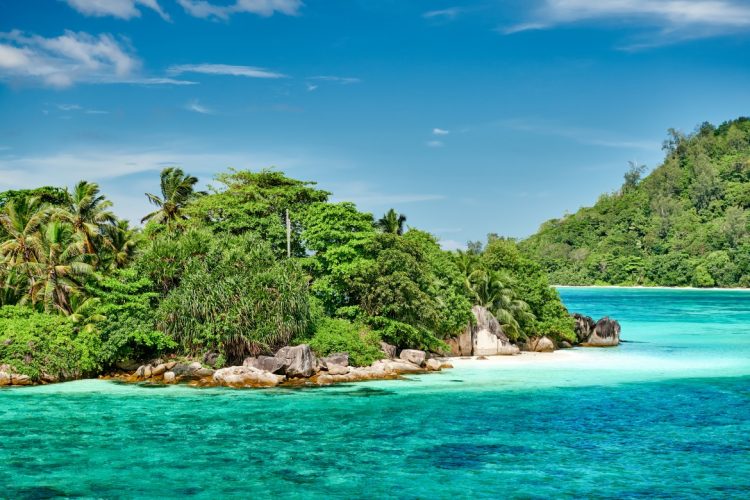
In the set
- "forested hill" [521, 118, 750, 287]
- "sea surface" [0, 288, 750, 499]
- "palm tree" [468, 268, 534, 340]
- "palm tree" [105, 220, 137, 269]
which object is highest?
"forested hill" [521, 118, 750, 287]

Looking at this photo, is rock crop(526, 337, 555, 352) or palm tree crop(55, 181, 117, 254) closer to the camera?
palm tree crop(55, 181, 117, 254)

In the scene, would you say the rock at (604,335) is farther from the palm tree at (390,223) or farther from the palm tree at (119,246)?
the palm tree at (119,246)

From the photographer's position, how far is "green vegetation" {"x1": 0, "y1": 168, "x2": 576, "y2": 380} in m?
33.5

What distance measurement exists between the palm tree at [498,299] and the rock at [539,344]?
3.61ft

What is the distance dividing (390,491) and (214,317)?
1726 cm

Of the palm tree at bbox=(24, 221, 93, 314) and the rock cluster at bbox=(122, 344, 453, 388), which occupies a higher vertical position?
the palm tree at bbox=(24, 221, 93, 314)

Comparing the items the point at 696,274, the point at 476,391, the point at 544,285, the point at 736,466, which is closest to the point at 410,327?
the point at 476,391

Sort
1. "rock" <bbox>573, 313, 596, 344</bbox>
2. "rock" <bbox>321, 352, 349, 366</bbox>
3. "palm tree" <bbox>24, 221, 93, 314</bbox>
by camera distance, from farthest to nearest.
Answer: "rock" <bbox>573, 313, 596, 344</bbox>
"palm tree" <bbox>24, 221, 93, 314</bbox>
"rock" <bbox>321, 352, 349, 366</bbox>

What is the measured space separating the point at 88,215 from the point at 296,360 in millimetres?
15778

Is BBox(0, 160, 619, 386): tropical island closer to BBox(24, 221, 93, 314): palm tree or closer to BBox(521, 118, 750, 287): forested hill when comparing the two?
BBox(24, 221, 93, 314): palm tree

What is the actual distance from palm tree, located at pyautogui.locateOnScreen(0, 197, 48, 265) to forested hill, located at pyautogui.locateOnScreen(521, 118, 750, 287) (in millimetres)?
132539

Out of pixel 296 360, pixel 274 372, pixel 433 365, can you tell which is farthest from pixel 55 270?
pixel 433 365

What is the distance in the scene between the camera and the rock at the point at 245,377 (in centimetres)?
3222

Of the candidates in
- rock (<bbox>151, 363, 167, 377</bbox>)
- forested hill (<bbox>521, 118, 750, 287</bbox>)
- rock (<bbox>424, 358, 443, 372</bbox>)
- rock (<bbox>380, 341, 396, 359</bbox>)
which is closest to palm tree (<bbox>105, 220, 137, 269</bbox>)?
rock (<bbox>151, 363, 167, 377</bbox>)
